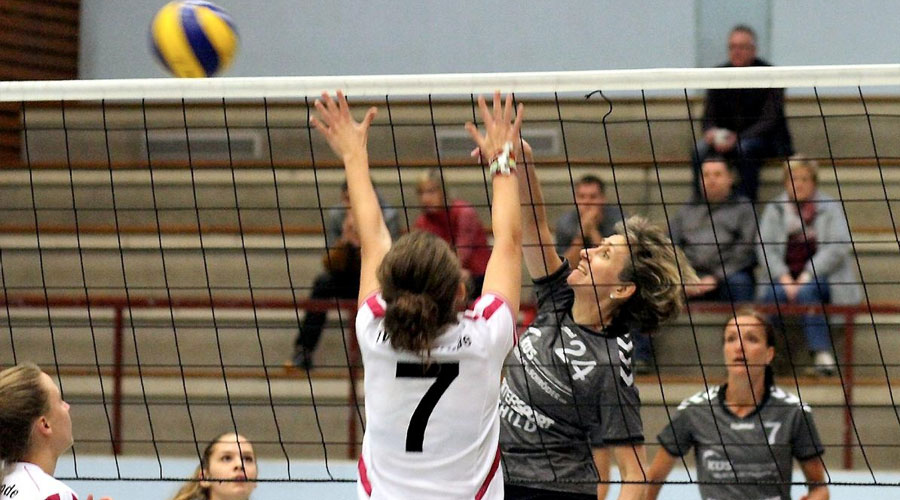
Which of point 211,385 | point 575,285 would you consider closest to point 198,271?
point 211,385

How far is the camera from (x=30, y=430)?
340cm

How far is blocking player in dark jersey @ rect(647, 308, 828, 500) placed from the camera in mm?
5102

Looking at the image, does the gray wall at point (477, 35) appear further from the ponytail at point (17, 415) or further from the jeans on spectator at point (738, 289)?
the ponytail at point (17, 415)

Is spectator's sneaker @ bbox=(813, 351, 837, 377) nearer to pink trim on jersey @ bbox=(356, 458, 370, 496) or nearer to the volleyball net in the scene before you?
the volleyball net

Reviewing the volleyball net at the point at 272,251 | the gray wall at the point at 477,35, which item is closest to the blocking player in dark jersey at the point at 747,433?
the volleyball net at the point at 272,251

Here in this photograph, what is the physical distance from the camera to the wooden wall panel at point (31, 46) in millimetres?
10320

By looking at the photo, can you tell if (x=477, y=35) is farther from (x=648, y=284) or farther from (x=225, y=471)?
(x=648, y=284)

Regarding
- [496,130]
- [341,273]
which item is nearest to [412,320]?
[496,130]

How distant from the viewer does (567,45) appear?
32.9ft

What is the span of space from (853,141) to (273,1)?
439 cm

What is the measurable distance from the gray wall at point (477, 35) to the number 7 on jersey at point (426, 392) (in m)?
6.48

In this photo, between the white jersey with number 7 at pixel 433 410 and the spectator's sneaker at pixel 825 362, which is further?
the spectator's sneaker at pixel 825 362

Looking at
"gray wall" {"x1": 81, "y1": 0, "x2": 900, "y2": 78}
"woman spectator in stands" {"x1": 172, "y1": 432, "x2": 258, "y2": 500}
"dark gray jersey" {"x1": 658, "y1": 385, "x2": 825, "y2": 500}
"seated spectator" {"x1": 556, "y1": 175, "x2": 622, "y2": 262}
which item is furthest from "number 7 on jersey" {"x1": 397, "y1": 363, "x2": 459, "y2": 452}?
"gray wall" {"x1": 81, "y1": 0, "x2": 900, "y2": 78}

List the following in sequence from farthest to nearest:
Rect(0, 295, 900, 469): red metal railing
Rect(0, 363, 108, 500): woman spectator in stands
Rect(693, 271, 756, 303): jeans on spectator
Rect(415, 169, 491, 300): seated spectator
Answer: Rect(415, 169, 491, 300): seated spectator → Rect(693, 271, 756, 303): jeans on spectator → Rect(0, 295, 900, 469): red metal railing → Rect(0, 363, 108, 500): woman spectator in stands
